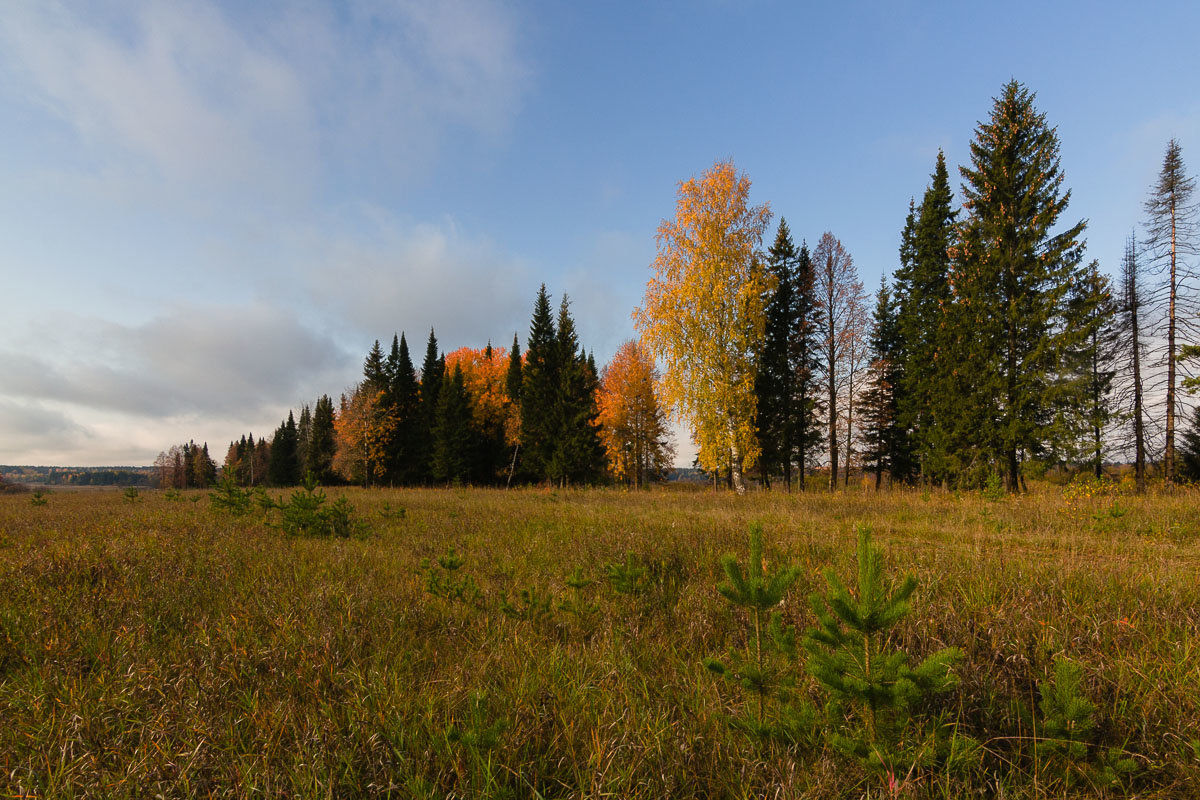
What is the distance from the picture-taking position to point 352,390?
140 ft

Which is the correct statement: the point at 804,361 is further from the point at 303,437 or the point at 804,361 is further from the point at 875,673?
the point at 303,437

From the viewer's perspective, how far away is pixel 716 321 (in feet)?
55.7

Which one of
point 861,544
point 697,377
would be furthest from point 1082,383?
point 861,544

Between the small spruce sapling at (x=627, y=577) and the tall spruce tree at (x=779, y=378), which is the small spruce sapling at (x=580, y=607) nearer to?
the small spruce sapling at (x=627, y=577)

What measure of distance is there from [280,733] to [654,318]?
1630cm

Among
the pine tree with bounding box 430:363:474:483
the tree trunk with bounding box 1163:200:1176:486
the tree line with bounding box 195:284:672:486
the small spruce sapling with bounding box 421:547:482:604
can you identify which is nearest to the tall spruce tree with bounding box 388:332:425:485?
the tree line with bounding box 195:284:672:486

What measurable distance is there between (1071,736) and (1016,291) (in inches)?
839

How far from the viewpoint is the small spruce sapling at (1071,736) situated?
5.55ft

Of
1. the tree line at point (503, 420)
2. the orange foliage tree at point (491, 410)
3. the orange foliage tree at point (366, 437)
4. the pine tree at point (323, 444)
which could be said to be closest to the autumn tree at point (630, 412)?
the tree line at point (503, 420)

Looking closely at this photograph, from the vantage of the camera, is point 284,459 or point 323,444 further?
point 284,459

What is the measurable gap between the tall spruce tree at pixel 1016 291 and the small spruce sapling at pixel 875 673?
20.0 m

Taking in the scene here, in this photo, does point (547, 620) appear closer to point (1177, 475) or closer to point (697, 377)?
point (697, 377)

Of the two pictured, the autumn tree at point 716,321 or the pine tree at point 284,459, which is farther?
the pine tree at point 284,459

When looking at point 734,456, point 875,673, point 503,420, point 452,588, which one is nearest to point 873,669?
point 875,673
